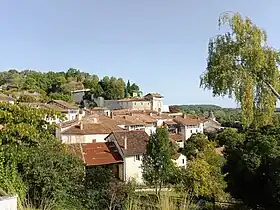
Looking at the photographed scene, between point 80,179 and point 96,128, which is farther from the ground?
point 96,128

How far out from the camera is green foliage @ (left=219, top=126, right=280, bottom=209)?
38.9 ft

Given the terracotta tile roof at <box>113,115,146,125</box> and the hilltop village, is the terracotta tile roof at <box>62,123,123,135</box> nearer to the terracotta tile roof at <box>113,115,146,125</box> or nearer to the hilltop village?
the hilltop village

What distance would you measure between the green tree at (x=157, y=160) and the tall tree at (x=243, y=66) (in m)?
12.1

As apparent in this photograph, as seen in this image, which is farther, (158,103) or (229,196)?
(158,103)

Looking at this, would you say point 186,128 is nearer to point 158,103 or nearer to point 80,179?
point 158,103

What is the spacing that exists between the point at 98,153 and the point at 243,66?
1648 cm

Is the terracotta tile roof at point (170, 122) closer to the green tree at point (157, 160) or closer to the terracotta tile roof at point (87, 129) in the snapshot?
the terracotta tile roof at point (87, 129)

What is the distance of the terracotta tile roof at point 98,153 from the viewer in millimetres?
21322

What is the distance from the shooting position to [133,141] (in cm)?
2394

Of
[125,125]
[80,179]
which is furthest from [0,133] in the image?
[125,125]

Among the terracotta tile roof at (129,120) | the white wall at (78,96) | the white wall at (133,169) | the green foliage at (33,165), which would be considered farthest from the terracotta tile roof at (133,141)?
the white wall at (78,96)

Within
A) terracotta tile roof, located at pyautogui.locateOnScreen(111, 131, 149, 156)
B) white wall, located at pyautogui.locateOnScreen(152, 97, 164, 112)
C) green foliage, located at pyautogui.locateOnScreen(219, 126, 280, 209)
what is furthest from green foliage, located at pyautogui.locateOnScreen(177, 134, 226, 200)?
white wall, located at pyautogui.locateOnScreen(152, 97, 164, 112)

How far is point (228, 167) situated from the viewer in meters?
14.3

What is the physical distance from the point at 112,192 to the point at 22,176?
265 cm
